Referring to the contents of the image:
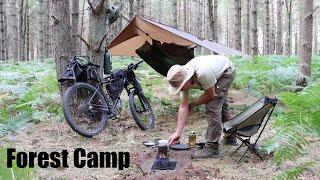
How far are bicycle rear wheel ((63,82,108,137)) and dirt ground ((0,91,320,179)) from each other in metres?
0.16

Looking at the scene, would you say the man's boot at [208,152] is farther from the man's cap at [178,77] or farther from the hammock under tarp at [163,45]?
the hammock under tarp at [163,45]

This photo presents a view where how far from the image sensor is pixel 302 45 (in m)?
6.50

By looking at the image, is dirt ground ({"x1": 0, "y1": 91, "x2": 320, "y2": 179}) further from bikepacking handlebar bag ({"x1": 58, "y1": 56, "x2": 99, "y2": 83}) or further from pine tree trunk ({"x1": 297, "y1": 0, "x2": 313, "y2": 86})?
pine tree trunk ({"x1": 297, "y1": 0, "x2": 313, "y2": 86})

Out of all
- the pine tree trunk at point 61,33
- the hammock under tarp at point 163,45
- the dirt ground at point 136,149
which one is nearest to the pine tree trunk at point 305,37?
the hammock under tarp at point 163,45

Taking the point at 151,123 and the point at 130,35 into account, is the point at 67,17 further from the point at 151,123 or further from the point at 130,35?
the point at 151,123

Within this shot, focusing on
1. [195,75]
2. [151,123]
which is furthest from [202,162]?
[151,123]

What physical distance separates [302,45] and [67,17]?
11.7ft

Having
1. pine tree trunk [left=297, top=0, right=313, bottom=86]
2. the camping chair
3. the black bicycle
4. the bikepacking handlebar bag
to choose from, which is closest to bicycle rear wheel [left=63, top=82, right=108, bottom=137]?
the black bicycle

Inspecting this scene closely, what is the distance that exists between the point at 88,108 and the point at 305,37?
331 centimetres

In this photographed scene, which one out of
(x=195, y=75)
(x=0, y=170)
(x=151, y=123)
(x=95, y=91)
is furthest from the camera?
(x=151, y=123)

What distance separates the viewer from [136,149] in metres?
5.16

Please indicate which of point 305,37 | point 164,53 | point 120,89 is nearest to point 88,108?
point 120,89

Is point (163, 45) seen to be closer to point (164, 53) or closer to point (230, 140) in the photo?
point (164, 53)

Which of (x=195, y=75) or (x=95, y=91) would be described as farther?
(x=95, y=91)
